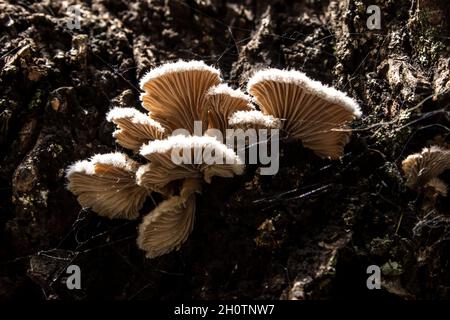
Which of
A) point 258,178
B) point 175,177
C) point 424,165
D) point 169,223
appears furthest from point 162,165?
point 424,165

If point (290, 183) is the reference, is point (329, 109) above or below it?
above

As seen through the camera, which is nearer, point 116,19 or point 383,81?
point 383,81

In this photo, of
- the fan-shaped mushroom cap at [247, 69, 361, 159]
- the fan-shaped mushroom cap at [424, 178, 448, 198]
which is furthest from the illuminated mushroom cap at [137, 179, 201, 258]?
the fan-shaped mushroom cap at [424, 178, 448, 198]

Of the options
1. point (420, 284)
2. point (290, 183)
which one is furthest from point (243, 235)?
point (420, 284)

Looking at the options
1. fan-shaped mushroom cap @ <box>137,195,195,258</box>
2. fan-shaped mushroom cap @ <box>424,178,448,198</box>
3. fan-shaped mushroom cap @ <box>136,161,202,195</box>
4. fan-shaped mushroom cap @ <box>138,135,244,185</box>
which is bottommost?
fan-shaped mushroom cap @ <box>137,195,195,258</box>

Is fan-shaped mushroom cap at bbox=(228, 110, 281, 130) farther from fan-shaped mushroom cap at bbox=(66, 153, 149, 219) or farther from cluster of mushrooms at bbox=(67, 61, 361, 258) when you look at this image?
fan-shaped mushroom cap at bbox=(66, 153, 149, 219)

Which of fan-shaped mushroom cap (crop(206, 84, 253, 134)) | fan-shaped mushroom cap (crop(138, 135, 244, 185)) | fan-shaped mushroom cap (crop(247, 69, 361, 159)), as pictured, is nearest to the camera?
fan-shaped mushroom cap (crop(138, 135, 244, 185))

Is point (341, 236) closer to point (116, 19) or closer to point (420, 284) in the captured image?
point (420, 284)
